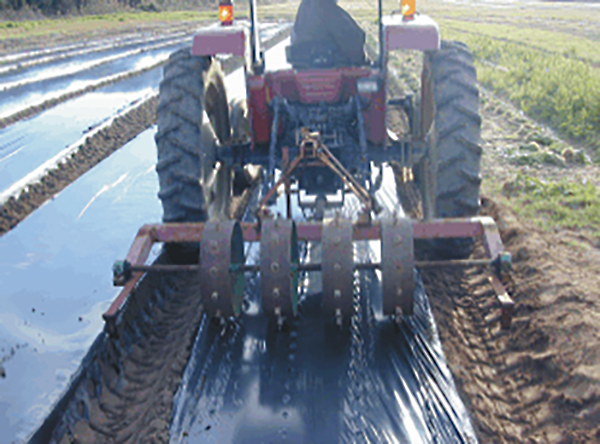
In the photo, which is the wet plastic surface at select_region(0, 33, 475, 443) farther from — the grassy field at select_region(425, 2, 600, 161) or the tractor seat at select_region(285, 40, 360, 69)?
the grassy field at select_region(425, 2, 600, 161)

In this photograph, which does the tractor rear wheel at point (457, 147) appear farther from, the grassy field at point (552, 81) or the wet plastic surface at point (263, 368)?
the grassy field at point (552, 81)

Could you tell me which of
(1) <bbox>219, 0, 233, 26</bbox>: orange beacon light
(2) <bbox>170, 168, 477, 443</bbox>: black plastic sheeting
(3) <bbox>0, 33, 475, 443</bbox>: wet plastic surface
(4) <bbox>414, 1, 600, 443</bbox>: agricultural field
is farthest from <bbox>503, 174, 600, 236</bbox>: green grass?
(1) <bbox>219, 0, 233, 26</bbox>: orange beacon light

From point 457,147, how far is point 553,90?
721 cm

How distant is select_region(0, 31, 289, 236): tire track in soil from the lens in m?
6.12

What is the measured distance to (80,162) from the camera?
775 cm

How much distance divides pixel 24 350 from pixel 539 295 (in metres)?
3.45

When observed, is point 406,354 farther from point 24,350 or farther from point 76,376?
point 24,350

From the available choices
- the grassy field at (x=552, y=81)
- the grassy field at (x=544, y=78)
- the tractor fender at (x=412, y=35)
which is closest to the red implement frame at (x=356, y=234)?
the tractor fender at (x=412, y=35)

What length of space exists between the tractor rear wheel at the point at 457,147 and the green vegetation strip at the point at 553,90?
3.65 metres

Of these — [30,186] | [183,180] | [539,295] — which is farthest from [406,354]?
[30,186]

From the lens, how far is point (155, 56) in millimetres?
18547

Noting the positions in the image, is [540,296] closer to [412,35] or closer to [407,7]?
[412,35]

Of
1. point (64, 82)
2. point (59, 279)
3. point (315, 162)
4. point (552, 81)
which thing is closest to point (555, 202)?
point (315, 162)

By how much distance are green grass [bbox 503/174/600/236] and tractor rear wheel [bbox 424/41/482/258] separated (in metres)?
1.40
